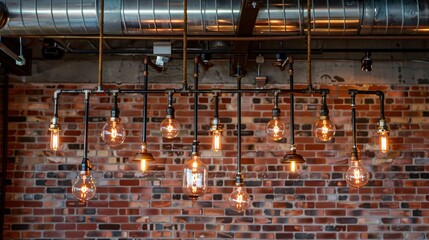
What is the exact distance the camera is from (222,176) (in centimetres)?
426

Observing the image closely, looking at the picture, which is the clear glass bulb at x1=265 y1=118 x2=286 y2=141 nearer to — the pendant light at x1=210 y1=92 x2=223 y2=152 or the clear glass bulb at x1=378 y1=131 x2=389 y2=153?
the pendant light at x1=210 y1=92 x2=223 y2=152

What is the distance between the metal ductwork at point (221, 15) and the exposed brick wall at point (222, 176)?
1247 millimetres

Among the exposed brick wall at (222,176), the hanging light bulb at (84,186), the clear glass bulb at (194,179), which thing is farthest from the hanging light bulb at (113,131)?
the exposed brick wall at (222,176)

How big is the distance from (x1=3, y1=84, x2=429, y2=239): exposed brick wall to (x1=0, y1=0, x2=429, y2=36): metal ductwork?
49.1 inches

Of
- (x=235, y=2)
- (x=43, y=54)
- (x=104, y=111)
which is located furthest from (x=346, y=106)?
(x=43, y=54)

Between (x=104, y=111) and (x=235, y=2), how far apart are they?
175cm

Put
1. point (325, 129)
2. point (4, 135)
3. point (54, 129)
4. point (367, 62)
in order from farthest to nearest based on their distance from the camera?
1. point (4, 135)
2. point (367, 62)
3. point (54, 129)
4. point (325, 129)

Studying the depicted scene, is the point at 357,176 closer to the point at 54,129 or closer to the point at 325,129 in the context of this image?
the point at 325,129

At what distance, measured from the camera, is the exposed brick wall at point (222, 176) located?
4.20 metres

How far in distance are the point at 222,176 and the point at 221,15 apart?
1.61 m

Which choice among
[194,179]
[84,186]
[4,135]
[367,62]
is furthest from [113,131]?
[367,62]

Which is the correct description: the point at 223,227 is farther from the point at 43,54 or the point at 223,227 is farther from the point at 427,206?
the point at 43,54

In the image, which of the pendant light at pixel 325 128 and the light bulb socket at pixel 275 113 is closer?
the pendant light at pixel 325 128

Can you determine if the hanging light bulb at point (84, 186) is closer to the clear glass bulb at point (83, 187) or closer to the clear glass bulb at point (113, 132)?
the clear glass bulb at point (83, 187)
